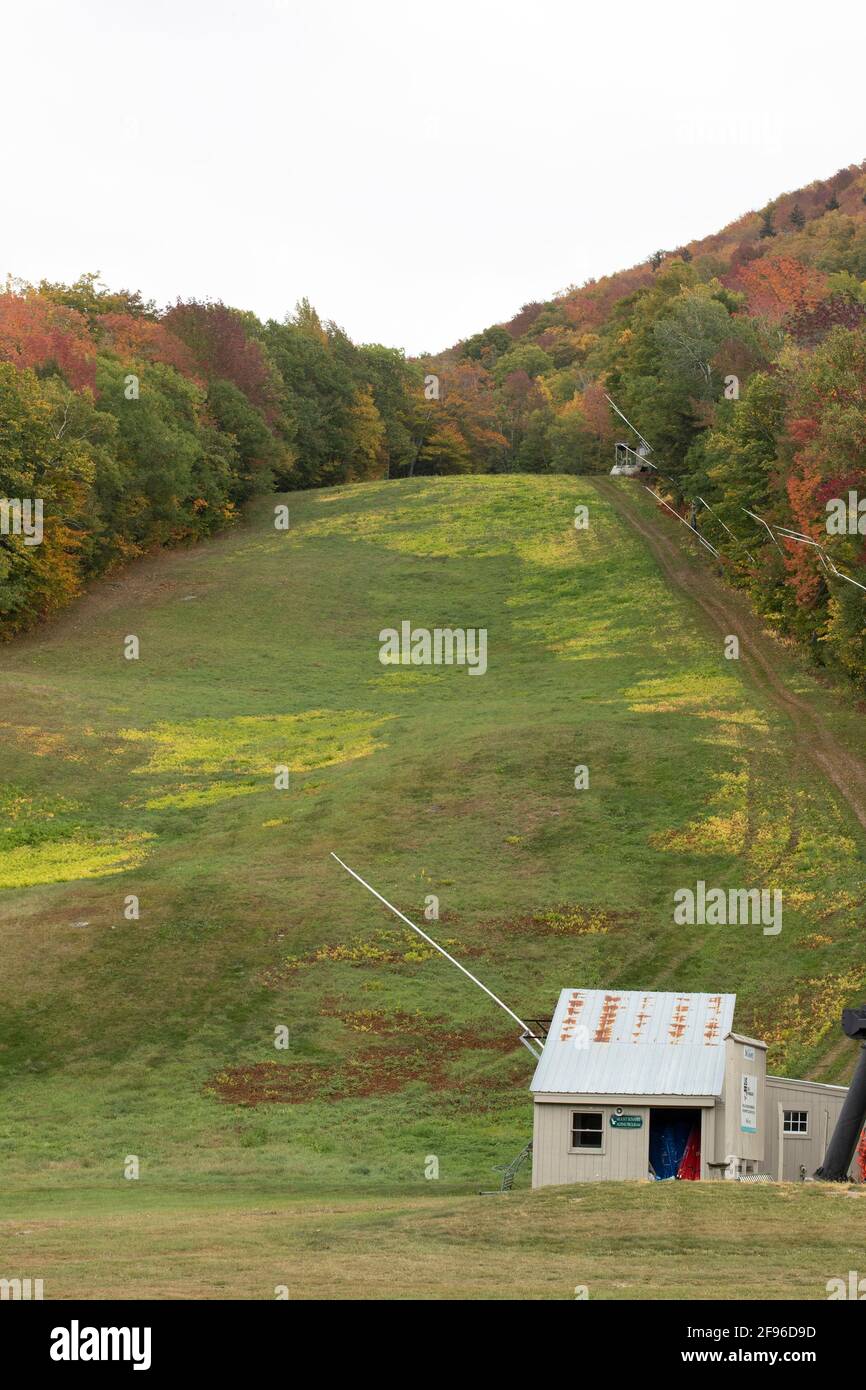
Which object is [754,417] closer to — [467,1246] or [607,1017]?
[607,1017]

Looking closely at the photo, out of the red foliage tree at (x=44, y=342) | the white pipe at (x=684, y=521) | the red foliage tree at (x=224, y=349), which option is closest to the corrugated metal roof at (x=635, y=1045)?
the white pipe at (x=684, y=521)

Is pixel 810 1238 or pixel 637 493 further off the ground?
pixel 637 493

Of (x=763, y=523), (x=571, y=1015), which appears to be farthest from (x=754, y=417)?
(x=571, y=1015)

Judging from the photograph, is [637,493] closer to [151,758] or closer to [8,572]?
[8,572]

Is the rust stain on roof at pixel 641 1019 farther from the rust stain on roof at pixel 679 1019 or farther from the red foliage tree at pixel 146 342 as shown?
the red foliage tree at pixel 146 342
